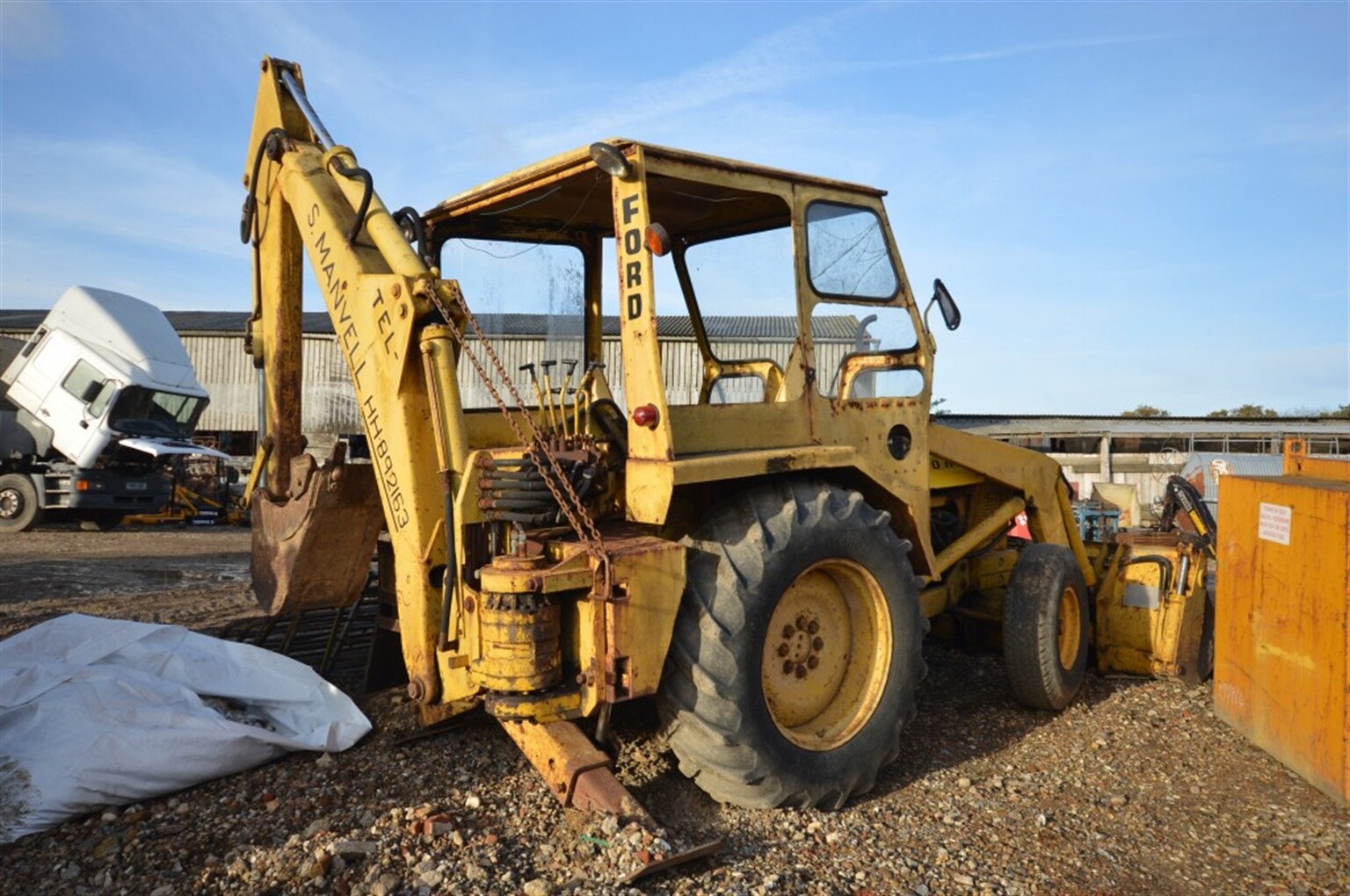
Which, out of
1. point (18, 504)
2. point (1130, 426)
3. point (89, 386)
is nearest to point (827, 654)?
point (89, 386)

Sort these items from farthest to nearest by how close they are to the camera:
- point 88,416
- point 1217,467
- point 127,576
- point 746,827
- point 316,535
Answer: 1. point 88,416
2. point 1217,467
3. point 127,576
4. point 316,535
5. point 746,827

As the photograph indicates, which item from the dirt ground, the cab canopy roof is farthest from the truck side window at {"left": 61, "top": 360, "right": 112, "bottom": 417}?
the cab canopy roof

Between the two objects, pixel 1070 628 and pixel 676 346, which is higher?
pixel 676 346

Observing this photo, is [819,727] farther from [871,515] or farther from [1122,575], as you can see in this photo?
[1122,575]

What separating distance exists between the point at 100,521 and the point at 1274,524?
16717mm

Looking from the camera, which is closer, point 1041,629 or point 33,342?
point 1041,629

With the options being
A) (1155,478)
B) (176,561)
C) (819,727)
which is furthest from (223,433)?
(819,727)

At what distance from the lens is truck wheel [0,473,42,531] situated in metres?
15.4

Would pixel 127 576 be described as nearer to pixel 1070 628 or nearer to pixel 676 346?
pixel 676 346

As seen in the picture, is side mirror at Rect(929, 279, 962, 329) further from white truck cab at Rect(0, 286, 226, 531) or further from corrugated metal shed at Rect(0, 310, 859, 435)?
white truck cab at Rect(0, 286, 226, 531)

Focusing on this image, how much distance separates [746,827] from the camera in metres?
3.54

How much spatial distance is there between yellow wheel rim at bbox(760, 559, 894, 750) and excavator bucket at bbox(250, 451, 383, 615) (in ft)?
7.27

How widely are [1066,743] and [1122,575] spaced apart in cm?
151

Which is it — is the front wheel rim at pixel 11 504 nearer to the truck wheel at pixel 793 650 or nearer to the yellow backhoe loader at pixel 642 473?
the yellow backhoe loader at pixel 642 473
